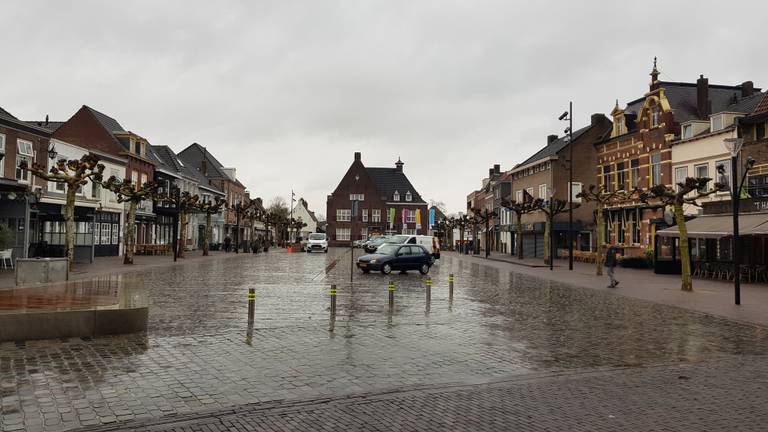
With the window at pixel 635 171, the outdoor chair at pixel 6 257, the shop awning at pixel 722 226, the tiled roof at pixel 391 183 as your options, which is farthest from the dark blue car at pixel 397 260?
the tiled roof at pixel 391 183

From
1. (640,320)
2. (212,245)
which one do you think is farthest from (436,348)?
(212,245)

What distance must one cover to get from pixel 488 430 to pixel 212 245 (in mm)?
58969

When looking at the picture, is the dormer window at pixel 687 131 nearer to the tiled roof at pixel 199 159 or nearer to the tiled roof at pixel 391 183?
the tiled roof at pixel 199 159

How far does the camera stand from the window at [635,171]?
40.0m

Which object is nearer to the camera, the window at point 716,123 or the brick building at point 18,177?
the brick building at point 18,177

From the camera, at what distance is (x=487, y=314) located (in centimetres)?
1391

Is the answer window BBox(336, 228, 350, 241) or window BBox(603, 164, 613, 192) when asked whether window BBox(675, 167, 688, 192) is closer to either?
window BBox(603, 164, 613, 192)

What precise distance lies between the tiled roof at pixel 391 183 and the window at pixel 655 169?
218ft

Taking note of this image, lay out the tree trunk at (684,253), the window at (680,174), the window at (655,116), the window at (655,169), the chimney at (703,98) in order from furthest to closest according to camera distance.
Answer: the window at (655,116)
the window at (655,169)
the chimney at (703,98)
the window at (680,174)
the tree trunk at (684,253)

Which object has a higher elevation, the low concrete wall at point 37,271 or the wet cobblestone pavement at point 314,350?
the low concrete wall at point 37,271

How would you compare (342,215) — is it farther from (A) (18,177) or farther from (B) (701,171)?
(A) (18,177)

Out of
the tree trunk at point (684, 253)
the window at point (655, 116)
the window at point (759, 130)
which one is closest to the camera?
the tree trunk at point (684, 253)

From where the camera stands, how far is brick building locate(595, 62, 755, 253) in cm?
3681

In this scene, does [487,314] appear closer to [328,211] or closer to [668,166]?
[668,166]
